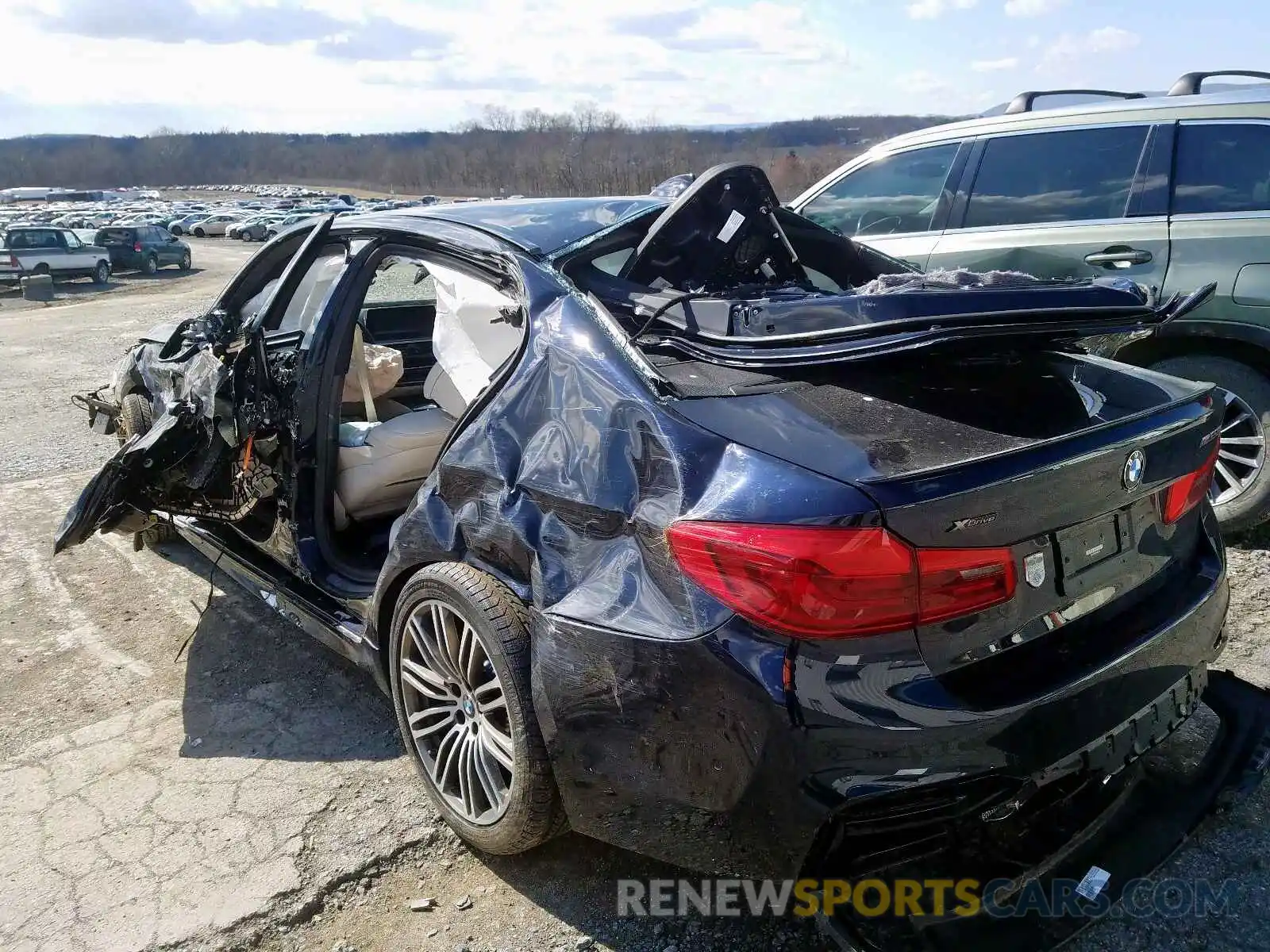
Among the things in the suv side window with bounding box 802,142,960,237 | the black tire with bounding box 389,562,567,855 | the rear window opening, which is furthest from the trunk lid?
the suv side window with bounding box 802,142,960,237

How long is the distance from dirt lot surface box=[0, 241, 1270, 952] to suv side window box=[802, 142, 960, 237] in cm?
242

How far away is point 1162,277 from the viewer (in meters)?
4.35

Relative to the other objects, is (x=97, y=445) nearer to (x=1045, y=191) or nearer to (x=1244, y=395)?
(x=1045, y=191)

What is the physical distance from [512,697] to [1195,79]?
16.2ft

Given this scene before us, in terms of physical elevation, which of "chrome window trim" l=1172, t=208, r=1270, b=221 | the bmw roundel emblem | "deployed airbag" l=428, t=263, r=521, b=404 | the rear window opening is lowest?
the bmw roundel emblem

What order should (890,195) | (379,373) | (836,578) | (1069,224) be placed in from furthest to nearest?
(890,195)
(1069,224)
(379,373)
(836,578)

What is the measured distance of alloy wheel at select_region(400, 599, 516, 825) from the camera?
245 centimetres

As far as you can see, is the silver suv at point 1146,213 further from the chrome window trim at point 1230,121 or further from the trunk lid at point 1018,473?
the trunk lid at point 1018,473

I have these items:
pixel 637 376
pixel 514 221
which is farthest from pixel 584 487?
pixel 514 221

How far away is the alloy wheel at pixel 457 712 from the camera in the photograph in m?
2.45

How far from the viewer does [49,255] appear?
26422mm

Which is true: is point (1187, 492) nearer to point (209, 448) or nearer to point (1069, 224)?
point (1069, 224)

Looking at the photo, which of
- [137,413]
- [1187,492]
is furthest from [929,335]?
[137,413]

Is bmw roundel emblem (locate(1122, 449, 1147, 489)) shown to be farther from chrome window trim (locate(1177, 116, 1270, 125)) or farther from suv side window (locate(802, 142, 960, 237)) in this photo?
suv side window (locate(802, 142, 960, 237))
